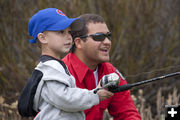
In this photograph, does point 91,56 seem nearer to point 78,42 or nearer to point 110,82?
point 78,42

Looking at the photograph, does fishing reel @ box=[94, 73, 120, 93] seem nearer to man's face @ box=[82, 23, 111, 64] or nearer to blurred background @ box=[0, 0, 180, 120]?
man's face @ box=[82, 23, 111, 64]

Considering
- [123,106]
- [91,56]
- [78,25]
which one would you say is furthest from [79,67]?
[123,106]

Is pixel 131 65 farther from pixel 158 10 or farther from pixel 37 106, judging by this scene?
pixel 37 106

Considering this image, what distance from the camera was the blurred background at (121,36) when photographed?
4613 millimetres

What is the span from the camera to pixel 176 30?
4.97 metres

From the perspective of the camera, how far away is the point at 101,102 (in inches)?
108

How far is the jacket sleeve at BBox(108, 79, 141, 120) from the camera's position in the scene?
277 cm

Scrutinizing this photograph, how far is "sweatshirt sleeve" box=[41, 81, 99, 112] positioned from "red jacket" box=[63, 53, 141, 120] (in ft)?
2.05

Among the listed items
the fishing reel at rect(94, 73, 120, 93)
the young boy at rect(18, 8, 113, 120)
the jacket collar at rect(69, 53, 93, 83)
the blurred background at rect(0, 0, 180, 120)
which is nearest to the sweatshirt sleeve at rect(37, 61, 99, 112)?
the young boy at rect(18, 8, 113, 120)

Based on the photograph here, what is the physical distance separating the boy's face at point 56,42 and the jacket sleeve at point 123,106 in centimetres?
92

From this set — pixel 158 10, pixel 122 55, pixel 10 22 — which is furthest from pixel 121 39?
pixel 10 22

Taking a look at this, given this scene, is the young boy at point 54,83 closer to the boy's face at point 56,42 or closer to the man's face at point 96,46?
the boy's face at point 56,42

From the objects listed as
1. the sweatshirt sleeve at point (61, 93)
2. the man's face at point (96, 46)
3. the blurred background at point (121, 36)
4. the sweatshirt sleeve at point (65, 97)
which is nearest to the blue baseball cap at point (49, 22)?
the sweatshirt sleeve at point (61, 93)

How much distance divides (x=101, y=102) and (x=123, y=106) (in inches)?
8.3
